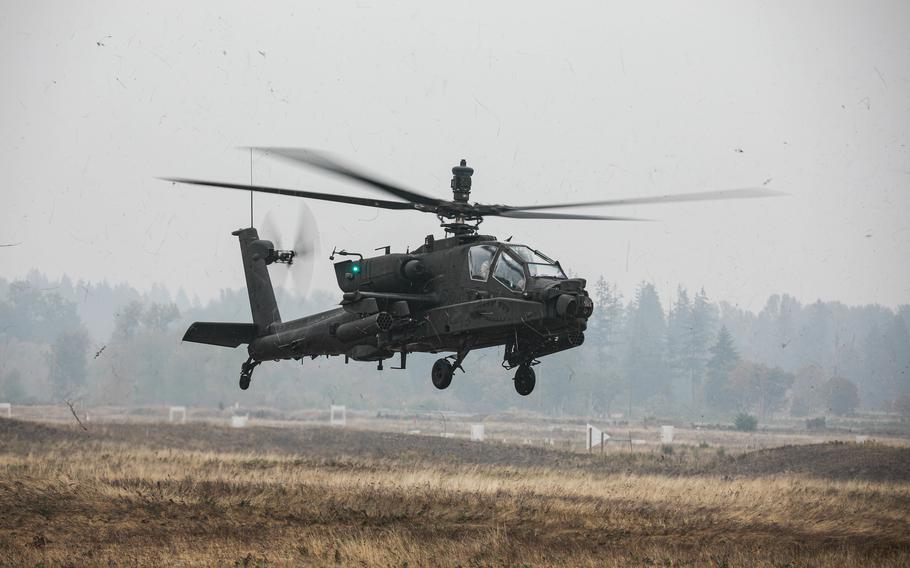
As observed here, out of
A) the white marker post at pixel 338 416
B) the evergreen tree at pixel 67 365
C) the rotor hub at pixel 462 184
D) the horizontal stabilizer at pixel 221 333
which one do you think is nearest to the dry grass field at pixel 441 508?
the horizontal stabilizer at pixel 221 333

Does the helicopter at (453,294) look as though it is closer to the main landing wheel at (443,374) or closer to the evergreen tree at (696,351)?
the main landing wheel at (443,374)

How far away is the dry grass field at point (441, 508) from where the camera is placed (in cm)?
1883

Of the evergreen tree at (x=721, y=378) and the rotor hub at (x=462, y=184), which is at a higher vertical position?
the rotor hub at (x=462, y=184)

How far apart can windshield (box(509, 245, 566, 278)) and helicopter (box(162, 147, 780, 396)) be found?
0.02m

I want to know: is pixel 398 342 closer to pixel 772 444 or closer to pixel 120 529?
pixel 120 529

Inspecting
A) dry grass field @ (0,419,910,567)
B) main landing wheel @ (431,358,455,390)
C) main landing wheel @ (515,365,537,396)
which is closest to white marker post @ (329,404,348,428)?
dry grass field @ (0,419,910,567)

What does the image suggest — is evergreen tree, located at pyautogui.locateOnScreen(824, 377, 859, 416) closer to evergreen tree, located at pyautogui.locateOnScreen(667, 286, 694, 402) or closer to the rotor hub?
evergreen tree, located at pyautogui.locateOnScreen(667, 286, 694, 402)

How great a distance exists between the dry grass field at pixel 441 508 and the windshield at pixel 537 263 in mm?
5016

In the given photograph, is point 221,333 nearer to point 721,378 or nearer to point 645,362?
point 721,378

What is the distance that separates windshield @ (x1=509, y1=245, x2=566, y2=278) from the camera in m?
21.6

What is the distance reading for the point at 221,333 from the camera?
27234 millimetres

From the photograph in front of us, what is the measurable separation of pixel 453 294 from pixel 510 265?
1550 millimetres

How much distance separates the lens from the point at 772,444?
67625 mm

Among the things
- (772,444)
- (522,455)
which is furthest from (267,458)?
(772,444)
